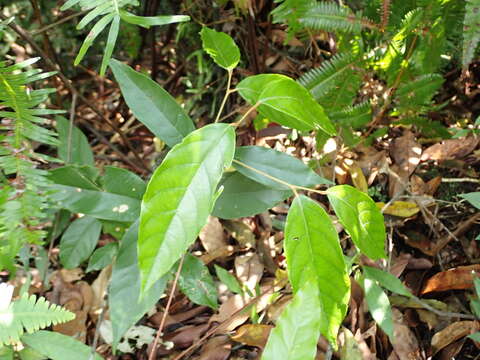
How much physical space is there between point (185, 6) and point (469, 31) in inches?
40.2

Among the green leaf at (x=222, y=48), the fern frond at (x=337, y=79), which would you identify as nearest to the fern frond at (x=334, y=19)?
the fern frond at (x=337, y=79)

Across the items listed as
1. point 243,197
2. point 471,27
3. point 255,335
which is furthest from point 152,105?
point 471,27

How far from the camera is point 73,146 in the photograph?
1.56m

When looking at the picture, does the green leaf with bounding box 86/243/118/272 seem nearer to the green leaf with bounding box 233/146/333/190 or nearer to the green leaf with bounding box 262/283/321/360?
the green leaf with bounding box 233/146/333/190

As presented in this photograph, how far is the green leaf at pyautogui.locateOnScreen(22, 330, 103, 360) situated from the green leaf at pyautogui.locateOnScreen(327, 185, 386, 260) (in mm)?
734

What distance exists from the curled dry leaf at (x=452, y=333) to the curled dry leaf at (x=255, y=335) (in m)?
0.46

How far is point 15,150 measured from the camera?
1.18m

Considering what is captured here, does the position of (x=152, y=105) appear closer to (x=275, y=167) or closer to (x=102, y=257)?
(x=275, y=167)

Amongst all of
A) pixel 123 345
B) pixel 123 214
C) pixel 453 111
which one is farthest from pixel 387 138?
pixel 123 345

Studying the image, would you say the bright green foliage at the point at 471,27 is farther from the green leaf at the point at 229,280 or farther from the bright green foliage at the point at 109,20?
the green leaf at the point at 229,280

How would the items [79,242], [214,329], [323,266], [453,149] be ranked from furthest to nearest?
[453,149] → [79,242] → [214,329] → [323,266]

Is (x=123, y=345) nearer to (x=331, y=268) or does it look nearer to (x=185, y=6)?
(x=331, y=268)

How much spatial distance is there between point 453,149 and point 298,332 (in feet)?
3.41

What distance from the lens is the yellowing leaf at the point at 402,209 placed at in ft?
4.75
